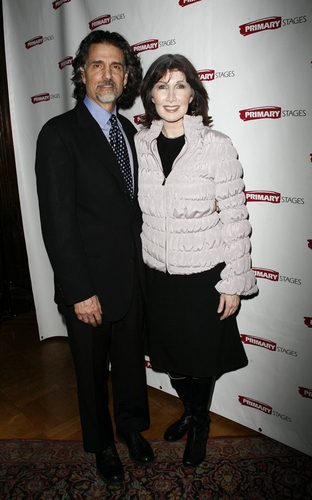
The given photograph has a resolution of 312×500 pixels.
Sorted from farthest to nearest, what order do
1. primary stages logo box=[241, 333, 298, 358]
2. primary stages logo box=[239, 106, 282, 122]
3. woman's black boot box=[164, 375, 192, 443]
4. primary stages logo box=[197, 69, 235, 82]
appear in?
woman's black boot box=[164, 375, 192, 443] → primary stages logo box=[241, 333, 298, 358] → primary stages logo box=[197, 69, 235, 82] → primary stages logo box=[239, 106, 282, 122]

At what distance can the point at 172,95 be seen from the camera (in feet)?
5.14

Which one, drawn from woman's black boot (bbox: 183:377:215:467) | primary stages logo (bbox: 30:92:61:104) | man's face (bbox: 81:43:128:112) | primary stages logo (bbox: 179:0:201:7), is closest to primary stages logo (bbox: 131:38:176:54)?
primary stages logo (bbox: 179:0:201:7)

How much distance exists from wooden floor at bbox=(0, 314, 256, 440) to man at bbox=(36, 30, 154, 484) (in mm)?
413

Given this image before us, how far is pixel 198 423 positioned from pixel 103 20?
89.8 inches

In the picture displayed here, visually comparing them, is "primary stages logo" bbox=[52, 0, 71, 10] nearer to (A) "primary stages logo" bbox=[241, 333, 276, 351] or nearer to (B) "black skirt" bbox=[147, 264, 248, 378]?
(B) "black skirt" bbox=[147, 264, 248, 378]

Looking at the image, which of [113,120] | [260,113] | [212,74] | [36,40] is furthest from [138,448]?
[36,40]

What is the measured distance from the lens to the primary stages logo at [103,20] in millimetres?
2066

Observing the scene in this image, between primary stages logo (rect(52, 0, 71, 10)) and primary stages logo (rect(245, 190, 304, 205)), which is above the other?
primary stages logo (rect(52, 0, 71, 10))

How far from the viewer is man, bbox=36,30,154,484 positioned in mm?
→ 1481

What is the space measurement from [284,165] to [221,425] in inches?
59.6

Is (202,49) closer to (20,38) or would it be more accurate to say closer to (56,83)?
(56,83)

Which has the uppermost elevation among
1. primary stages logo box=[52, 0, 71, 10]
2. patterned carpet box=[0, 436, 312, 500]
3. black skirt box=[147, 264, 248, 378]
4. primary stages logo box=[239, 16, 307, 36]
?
primary stages logo box=[52, 0, 71, 10]

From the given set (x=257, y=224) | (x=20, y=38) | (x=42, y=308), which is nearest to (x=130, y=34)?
(x=20, y=38)

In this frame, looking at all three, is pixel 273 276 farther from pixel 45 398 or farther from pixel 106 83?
pixel 45 398
